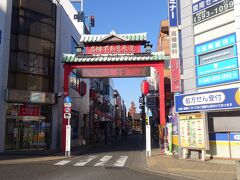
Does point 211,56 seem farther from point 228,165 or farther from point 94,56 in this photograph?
point 94,56

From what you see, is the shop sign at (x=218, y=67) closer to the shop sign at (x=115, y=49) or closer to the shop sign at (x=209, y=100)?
the shop sign at (x=209, y=100)

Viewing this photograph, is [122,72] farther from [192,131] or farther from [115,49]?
[192,131]

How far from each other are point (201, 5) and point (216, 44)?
102 inches

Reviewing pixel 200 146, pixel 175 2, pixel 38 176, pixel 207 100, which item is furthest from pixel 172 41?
pixel 38 176

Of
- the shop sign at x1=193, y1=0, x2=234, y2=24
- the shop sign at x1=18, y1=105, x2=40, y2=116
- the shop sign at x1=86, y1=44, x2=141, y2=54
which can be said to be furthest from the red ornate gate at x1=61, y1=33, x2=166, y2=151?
the shop sign at x1=193, y1=0, x2=234, y2=24

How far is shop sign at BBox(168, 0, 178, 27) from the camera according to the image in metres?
19.6

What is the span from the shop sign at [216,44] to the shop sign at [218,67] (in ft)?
2.59

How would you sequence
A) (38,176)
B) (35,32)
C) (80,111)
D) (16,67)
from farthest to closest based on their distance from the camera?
(80,111) → (35,32) → (16,67) → (38,176)

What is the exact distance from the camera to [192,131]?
17.5 m

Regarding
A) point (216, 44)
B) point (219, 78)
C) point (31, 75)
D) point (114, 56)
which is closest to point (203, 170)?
point (219, 78)

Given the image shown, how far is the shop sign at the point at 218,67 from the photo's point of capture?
1589 centimetres

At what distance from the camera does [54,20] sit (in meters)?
27.4

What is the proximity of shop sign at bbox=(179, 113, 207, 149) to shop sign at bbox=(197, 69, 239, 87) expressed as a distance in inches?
66.7

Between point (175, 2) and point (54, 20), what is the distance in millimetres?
11483
